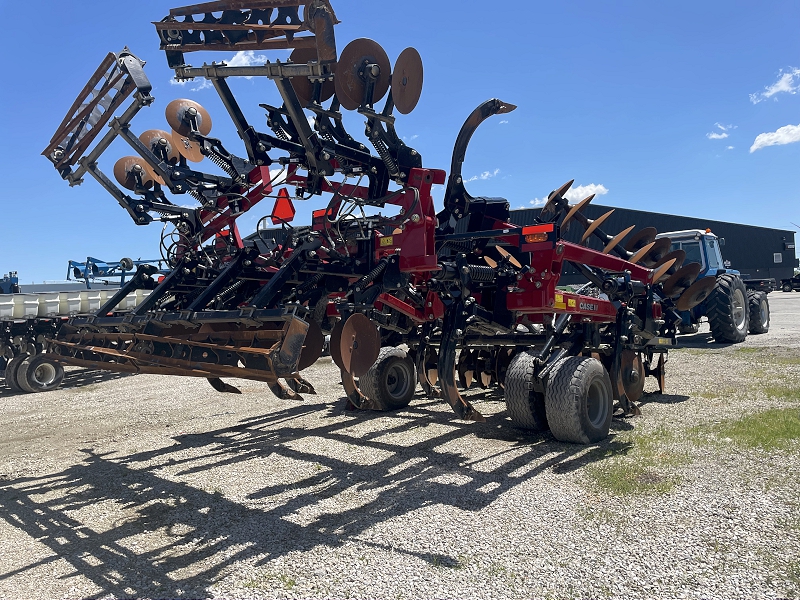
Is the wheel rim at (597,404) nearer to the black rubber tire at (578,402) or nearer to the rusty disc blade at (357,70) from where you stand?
the black rubber tire at (578,402)

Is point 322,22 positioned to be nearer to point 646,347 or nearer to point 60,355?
point 60,355

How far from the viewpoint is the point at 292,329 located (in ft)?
13.6

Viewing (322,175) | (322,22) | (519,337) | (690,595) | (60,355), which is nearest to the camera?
(690,595)

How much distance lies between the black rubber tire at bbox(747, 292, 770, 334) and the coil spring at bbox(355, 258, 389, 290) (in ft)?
43.6

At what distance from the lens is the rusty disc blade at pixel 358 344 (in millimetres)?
4809

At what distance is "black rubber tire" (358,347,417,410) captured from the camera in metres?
7.99

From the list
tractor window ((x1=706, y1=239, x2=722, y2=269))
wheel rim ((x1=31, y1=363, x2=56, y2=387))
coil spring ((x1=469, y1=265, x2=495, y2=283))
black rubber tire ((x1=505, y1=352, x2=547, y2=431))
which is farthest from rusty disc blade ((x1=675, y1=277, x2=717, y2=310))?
wheel rim ((x1=31, y1=363, x2=56, y2=387))

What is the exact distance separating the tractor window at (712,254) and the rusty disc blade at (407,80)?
11.1m

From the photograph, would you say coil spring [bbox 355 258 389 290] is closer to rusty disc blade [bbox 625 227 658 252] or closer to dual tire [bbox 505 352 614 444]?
dual tire [bbox 505 352 614 444]

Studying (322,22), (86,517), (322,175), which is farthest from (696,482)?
(86,517)

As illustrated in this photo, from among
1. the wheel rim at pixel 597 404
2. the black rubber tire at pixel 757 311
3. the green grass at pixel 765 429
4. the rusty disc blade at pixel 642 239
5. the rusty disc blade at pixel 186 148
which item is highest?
the rusty disc blade at pixel 186 148

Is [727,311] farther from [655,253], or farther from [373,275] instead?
[373,275]

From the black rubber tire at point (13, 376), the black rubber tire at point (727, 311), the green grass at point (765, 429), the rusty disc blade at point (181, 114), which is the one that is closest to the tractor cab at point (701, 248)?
the black rubber tire at point (727, 311)

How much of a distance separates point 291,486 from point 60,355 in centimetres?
273
